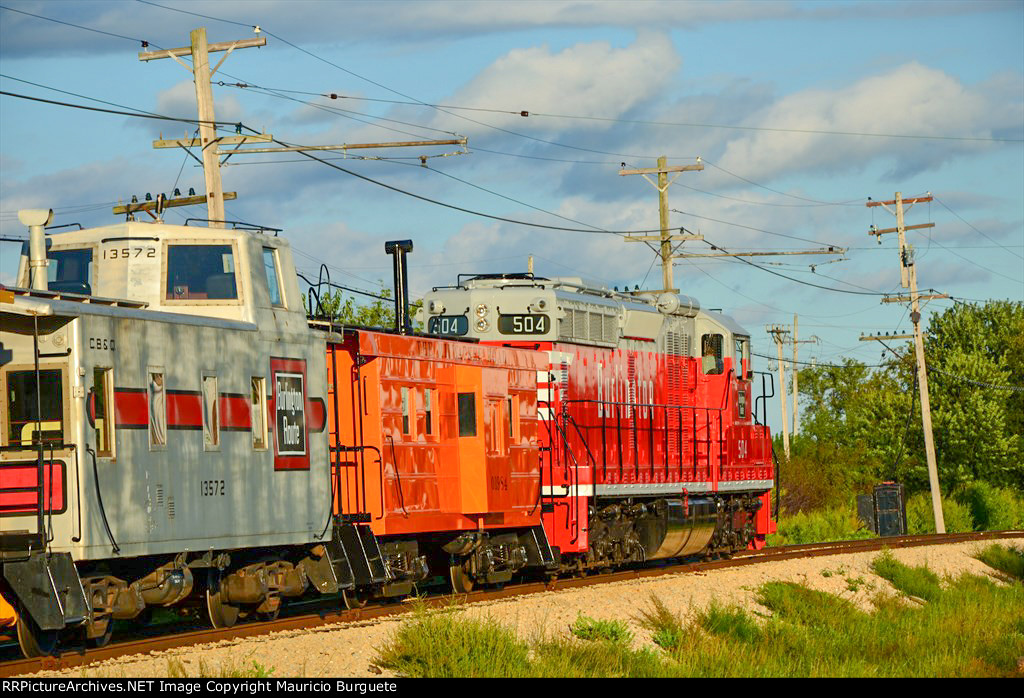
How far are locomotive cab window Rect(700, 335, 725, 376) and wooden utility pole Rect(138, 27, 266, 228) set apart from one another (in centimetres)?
980

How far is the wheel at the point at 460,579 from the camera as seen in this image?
68.9 feet

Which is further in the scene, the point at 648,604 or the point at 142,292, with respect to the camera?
the point at 648,604

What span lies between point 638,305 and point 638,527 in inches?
161

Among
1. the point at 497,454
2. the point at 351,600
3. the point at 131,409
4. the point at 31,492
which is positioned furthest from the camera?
the point at 497,454

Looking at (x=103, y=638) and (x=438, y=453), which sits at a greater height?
(x=438, y=453)

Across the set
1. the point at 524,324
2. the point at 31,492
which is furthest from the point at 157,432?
the point at 524,324

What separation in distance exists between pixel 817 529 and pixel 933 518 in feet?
26.5

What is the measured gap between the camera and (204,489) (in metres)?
15.0

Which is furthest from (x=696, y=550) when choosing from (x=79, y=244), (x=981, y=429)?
(x=981, y=429)

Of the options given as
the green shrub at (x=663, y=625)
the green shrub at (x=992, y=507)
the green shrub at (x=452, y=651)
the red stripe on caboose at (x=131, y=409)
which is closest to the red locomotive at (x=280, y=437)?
the red stripe on caboose at (x=131, y=409)

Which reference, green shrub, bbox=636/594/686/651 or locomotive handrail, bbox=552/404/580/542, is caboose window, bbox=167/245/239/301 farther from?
locomotive handrail, bbox=552/404/580/542

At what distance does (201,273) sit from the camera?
53.1 ft

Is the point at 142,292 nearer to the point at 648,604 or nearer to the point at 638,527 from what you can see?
the point at 648,604

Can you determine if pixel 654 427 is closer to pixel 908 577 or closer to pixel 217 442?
pixel 908 577
